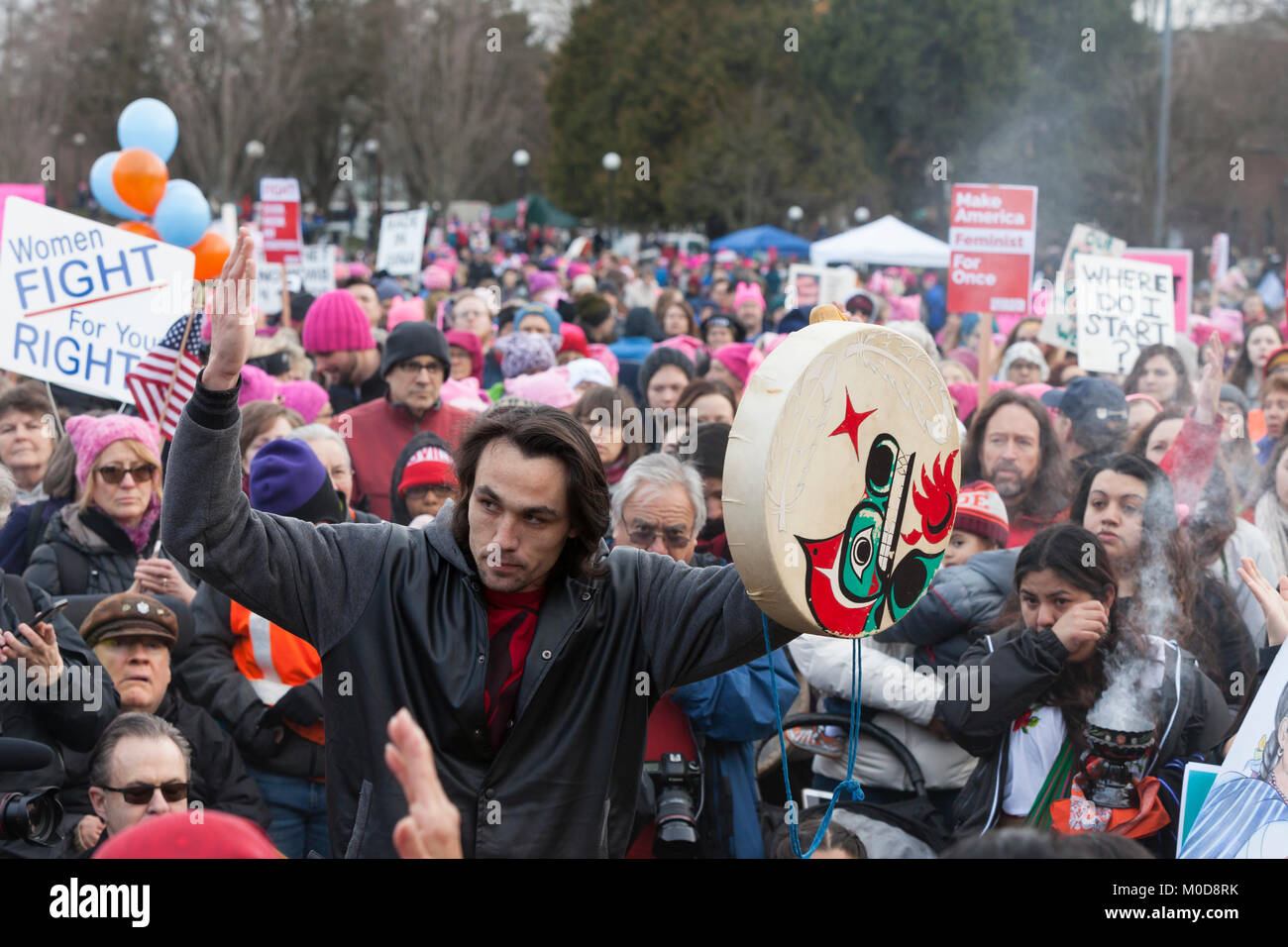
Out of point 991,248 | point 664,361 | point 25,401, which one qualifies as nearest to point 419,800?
point 25,401

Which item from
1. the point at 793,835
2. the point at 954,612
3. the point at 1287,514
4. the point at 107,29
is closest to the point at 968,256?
the point at 1287,514

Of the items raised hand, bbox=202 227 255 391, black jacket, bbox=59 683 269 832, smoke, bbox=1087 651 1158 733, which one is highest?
raised hand, bbox=202 227 255 391

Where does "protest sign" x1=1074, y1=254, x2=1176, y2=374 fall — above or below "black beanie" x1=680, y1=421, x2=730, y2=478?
above

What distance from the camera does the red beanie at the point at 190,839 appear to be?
5.30ft

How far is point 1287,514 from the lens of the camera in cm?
514

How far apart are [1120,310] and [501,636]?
6908 millimetres

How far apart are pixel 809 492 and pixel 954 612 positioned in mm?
2137

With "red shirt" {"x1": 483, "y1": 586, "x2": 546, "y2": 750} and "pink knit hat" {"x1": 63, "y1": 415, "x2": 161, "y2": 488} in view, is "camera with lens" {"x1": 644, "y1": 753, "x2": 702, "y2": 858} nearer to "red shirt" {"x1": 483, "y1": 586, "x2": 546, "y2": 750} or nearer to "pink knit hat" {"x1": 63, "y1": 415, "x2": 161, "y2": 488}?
"red shirt" {"x1": 483, "y1": 586, "x2": 546, "y2": 750}

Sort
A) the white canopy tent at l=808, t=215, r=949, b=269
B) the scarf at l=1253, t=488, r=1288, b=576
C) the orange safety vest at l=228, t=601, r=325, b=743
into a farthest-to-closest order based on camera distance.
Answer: the white canopy tent at l=808, t=215, r=949, b=269 < the scarf at l=1253, t=488, r=1288, b=576 < the orange safety vest at l=228, t=601, r=325, b=743

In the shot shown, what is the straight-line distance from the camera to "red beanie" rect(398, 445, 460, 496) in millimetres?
5262

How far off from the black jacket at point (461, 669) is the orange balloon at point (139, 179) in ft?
22.4

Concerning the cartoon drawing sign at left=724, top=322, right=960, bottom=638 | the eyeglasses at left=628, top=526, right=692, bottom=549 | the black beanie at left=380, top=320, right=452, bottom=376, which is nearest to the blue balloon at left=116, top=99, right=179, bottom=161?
the black beanie at left=380, top=320, right=452, bottom=376

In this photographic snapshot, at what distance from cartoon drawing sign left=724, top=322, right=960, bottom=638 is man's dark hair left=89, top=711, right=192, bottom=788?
2171 millimetres

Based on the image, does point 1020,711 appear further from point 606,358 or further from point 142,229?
point 142,229
